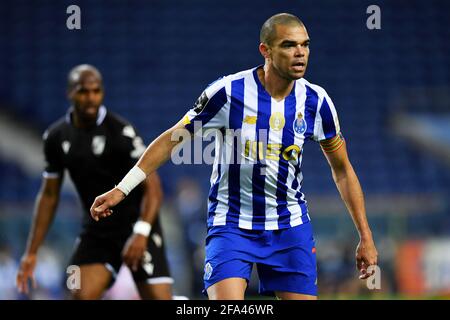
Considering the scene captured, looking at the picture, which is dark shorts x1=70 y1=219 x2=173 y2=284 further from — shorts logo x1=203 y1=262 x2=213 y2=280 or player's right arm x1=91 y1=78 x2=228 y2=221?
player's right arm x1=91 y1=78 x2=228 y2=221

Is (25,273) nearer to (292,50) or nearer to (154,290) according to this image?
(154,290)

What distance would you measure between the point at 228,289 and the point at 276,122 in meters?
0.91

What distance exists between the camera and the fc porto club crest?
4465mm

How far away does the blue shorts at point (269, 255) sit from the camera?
439cm

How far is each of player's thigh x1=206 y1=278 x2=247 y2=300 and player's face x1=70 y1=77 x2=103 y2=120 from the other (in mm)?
2253

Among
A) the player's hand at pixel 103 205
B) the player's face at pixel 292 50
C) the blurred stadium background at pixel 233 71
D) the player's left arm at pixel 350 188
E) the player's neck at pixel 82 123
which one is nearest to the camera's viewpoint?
the player's hand at pixel 103 205

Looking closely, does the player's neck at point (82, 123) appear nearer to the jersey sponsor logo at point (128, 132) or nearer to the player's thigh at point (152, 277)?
the jersey sponsor logo at point (128, 132)

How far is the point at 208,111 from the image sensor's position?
4.43 meters

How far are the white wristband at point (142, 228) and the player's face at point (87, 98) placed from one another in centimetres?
90

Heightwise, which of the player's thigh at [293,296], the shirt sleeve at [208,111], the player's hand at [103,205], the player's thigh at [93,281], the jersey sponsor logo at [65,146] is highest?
the shirt sleeve at [208,111]

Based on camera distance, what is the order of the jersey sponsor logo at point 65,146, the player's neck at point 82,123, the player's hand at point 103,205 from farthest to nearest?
the player's neck at point 82,123 < the jersey sponsor logo at point 65,146 < the player's hand at point 103,205

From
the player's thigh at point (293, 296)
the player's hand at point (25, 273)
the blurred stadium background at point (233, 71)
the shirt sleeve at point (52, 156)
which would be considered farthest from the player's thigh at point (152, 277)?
the blurred stadium background at point (233, 71)

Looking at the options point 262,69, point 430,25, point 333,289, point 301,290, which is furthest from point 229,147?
point 430,25

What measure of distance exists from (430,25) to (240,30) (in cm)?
401
